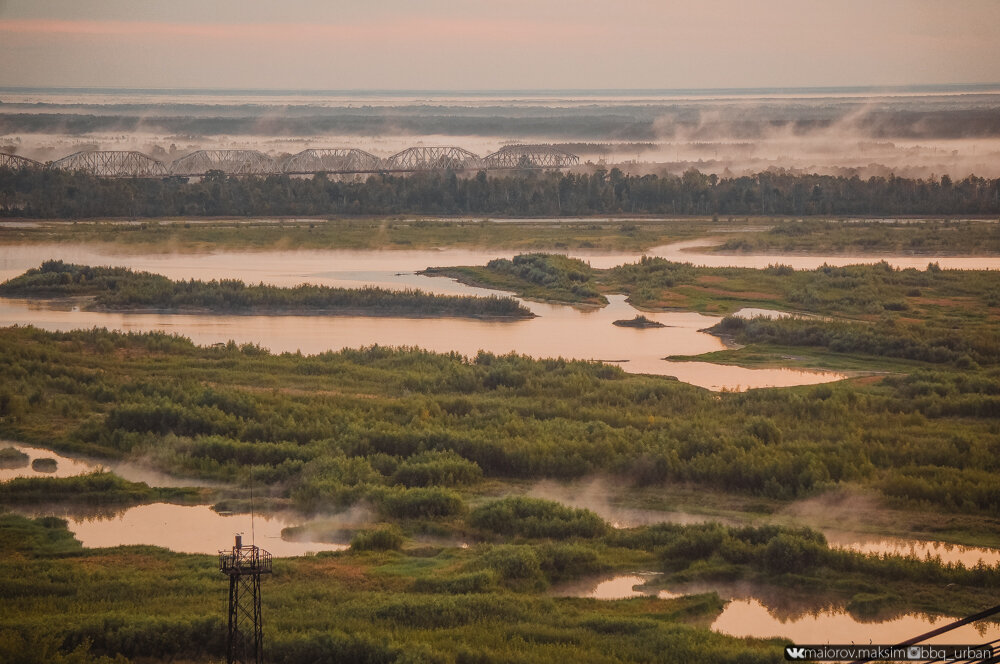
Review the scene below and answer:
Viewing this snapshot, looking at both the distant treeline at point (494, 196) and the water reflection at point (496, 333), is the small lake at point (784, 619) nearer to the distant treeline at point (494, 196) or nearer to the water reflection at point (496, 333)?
the water reflection at point (496, 333)

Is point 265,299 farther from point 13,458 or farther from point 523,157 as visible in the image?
point 523,157

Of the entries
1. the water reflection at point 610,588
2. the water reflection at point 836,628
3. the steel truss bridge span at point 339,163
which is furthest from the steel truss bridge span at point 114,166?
the water reflection at point 836,628

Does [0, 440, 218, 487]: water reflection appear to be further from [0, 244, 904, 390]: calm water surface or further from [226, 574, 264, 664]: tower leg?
[0, 244, 904, 390]: calm water surface

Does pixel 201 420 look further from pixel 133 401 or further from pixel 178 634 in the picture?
pixel 178 634

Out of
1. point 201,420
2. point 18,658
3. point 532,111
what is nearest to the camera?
point 18,658

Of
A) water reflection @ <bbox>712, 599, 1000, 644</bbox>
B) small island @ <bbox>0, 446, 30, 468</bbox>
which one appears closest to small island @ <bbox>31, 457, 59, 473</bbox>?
small island @ <bbox>0, 446, 30, 468</bbox>

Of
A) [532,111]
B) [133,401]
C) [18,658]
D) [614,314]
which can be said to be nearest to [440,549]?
[18,658]
